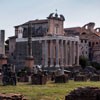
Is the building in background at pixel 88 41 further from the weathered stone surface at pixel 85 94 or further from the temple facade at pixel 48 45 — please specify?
the weathered stone surface at pixel 85 94

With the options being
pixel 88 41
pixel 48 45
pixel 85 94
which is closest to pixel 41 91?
pixel 85 94

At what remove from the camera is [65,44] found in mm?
78375

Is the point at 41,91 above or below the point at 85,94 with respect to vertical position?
below

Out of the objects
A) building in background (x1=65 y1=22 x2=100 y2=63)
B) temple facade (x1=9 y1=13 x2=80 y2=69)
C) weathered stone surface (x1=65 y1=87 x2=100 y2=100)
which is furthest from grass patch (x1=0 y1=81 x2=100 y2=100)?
building in background (x1=65 y1=22 x2=100 y2=63)

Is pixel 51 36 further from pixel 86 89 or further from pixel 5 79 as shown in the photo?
pixel 86 89

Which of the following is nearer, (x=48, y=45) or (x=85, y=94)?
(x=85, y=94)

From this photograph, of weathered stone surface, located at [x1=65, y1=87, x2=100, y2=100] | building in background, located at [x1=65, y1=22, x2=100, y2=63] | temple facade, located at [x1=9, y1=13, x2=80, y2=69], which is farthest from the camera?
building in background, located at [x1=65, y1=22, x2=100, y2=63]

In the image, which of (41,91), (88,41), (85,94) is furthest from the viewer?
(88,41)

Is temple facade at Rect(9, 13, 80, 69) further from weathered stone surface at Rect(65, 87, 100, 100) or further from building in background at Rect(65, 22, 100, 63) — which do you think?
weathered stone surface at Rect(65, 87, 100, 100)

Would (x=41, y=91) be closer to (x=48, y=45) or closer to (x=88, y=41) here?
(x=48, y=45)

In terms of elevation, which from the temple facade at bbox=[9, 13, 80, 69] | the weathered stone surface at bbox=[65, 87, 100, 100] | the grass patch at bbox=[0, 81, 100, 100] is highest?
the temple facade at bbox=[9, 13, 80, 69]

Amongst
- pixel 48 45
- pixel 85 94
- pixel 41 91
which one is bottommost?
pixel 41 91

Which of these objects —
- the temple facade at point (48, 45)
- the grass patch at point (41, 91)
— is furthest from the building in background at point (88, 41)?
the grass patch at point (41, 91)

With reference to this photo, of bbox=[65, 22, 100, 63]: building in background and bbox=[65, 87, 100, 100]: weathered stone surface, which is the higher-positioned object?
bbox=[65, 22, 100, 63]: building in background
